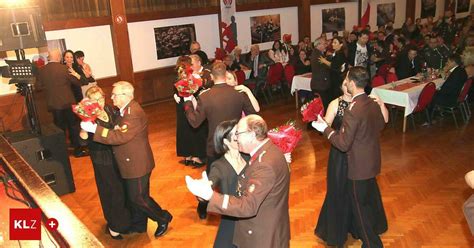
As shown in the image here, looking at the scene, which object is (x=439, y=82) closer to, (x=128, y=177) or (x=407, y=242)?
(x=407, y=242)

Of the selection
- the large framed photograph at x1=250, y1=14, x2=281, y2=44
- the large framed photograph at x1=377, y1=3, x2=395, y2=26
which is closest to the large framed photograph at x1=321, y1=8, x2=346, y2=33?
the large framed photograph at x1=377, y1=3, x2=395, y2=26

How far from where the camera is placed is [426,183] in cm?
566

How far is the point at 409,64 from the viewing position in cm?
854

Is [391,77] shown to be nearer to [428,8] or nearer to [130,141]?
[130,141]

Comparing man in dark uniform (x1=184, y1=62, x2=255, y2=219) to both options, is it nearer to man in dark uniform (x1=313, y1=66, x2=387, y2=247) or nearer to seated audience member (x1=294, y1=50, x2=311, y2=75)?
man in dark uniform (x1=313, y1=66, x2=387, y2=247)

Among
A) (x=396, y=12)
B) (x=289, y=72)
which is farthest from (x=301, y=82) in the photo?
(x=396, y=12)

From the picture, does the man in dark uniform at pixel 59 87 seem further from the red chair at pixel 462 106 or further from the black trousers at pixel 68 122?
the red chair at pixel 462 106

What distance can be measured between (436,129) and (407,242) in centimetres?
410

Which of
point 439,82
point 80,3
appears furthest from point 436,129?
point 80,3

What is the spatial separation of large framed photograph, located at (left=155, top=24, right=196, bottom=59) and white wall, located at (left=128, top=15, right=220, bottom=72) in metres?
0.10

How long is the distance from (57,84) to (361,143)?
17.4 ft

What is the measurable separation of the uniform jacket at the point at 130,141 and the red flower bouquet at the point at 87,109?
129 millimetres

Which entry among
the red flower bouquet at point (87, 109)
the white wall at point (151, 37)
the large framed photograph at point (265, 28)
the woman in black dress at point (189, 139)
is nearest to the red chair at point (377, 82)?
the woman in black dress at point (189, 139)

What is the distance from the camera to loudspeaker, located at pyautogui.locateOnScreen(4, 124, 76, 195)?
5.52 m
